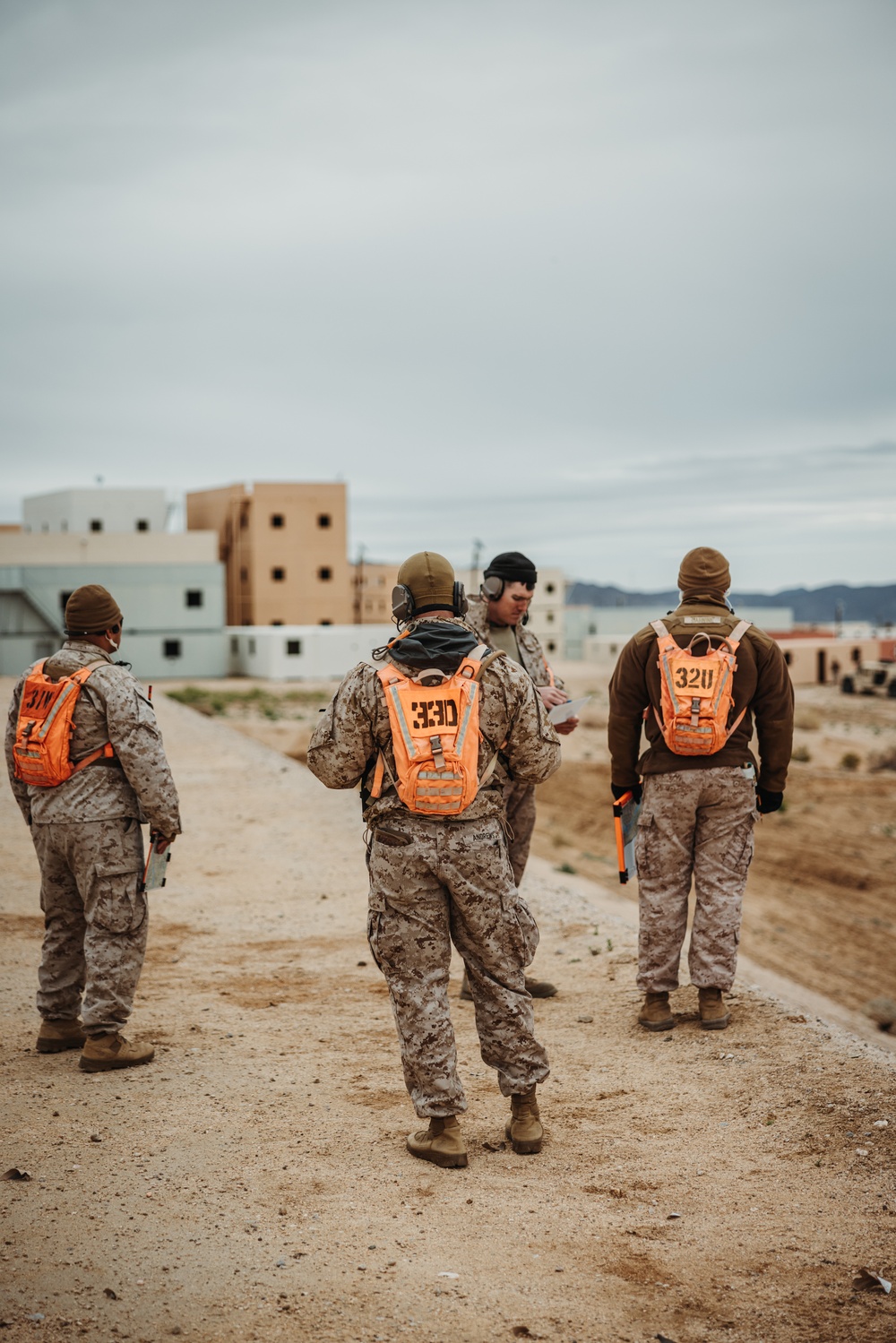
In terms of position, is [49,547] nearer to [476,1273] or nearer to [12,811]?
[12,811]

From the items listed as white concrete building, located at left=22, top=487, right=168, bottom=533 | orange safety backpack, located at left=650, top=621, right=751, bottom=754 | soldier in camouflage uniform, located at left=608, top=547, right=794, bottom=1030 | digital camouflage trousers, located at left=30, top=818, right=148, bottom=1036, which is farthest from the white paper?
A: white concrete building, located at left=22, top=487, right=168, bottom=533

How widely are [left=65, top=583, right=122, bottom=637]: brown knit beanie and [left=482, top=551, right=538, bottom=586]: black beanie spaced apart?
186 cm

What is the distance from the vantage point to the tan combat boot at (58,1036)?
5.34 metres

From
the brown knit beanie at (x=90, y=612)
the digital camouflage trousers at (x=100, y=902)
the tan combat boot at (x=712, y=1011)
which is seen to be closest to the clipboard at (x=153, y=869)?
the digital camouflage trousers at (x=100, y=902)

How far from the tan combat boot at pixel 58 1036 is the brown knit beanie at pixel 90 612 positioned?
6.07 feet

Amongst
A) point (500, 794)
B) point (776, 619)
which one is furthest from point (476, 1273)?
point (776, 619)

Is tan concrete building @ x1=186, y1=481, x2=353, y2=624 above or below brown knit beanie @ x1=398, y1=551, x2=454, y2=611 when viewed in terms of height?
above

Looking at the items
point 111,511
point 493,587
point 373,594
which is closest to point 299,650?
point 111,511

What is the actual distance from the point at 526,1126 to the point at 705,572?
2746mm

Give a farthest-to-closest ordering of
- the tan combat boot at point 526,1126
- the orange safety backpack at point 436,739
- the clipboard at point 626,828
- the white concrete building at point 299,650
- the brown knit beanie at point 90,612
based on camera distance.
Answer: the white concrete building at point 299,650, the clipboard at point 626,828, the brown knit beanie at point 90,612, the tan combat boot at point 526,1126, the orange safety backpack at point 436,739

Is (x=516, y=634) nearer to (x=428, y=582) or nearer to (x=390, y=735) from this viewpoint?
(x=428, y=582)

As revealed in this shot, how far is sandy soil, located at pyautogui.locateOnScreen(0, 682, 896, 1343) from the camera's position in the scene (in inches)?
123

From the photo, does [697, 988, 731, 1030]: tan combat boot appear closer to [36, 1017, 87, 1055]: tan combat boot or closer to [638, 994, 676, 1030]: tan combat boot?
[638, 994, 676, 1030]: tan combat boot

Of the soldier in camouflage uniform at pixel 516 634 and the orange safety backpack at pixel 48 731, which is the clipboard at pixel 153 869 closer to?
the orange safety backpack at pixel 48 731
